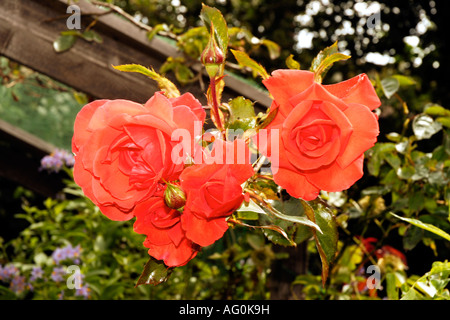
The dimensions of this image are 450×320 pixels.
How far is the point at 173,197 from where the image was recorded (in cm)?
31

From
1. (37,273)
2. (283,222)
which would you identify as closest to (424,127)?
(283,222)

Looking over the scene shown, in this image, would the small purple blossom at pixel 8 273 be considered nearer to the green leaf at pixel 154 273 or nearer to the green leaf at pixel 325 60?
the green leaf at pixel 154 273

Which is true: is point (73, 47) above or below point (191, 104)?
above

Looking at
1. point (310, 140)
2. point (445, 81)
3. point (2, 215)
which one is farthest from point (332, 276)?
point (2, 215)

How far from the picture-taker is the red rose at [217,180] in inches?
11.7

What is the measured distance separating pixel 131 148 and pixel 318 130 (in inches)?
5.2

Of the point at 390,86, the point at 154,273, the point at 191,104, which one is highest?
the point at 390,86

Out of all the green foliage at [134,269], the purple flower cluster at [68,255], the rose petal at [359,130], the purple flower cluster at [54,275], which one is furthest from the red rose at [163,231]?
the purple flower cluster at [68,255]

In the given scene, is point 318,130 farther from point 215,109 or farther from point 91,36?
point 91,36

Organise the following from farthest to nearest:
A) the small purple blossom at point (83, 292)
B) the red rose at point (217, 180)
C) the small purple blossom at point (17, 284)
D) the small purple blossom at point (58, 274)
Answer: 1. the small purple blossom at point (17, 284)
2. the small purple blossom at point (58, 274)
3. the small purple blossom at point (83, 292)
4. the red rose at point (217, 180)

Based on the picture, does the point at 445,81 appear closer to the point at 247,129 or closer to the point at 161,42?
the point at 161,42

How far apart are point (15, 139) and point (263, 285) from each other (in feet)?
3.46

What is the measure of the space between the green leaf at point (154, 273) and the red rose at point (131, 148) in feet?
0.26

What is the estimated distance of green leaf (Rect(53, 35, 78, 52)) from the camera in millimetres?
748
